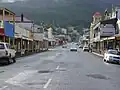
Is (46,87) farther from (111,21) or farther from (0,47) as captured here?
(111,21)

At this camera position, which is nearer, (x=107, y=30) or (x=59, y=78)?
(x=59, y=78)

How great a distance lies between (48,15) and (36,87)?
14152cm

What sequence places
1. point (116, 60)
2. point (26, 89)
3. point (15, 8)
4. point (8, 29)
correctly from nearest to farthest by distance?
point (26, 89)
point (116, 60)
point (8, 29)
point (15, 8)

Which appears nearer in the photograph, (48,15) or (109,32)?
(109,32)

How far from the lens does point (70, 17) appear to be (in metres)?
162

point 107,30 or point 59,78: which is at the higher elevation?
point 107,30

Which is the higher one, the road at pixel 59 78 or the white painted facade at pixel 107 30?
the white painted facade at pixel 107 30

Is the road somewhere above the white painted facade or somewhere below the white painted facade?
below

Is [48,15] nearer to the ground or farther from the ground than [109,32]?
farther from the ground

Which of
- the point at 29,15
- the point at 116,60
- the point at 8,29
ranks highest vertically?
the point at 29,15

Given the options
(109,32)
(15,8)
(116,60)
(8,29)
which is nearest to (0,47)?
(116,60)

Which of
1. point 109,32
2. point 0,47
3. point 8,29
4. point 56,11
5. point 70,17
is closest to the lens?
point 0,47

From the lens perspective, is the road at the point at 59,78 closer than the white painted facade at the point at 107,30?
Yes

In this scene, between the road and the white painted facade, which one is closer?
the road
